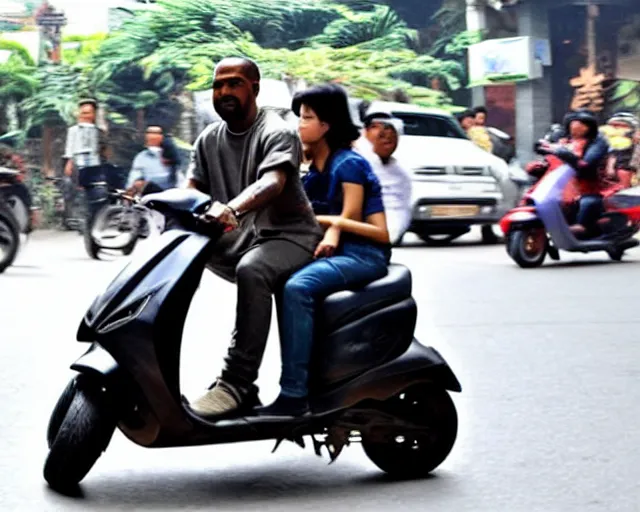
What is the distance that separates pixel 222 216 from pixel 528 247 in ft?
37.2

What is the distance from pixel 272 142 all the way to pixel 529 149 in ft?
71.9

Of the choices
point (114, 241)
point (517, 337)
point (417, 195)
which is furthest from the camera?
point (417, 195)

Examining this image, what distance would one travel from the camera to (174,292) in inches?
222

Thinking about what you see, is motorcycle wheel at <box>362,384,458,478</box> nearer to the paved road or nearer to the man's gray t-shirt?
the paved road

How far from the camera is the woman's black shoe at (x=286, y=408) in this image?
5863 mm

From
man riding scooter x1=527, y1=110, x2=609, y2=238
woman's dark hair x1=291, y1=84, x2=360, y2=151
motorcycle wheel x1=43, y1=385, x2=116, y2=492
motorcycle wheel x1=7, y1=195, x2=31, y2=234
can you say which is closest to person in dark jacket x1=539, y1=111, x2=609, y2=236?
man riding scooter x1=527, y1=110, x2=609, y2=238

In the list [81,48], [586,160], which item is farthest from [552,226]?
[81,48]

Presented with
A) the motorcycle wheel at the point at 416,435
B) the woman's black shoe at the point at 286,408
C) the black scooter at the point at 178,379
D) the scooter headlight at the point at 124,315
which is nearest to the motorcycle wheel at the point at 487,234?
the black scooter at the point at 178,379

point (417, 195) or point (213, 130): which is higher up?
point (213, 130)

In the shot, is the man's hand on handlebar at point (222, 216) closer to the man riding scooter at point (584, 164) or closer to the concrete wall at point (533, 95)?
the man riding scooter at point (584, 164)

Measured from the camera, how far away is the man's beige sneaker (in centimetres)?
577

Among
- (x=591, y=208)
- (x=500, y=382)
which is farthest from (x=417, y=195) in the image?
(x=500, y=382)

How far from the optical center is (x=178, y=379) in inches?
222

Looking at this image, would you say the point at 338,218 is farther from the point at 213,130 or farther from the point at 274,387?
the point at 274,387
